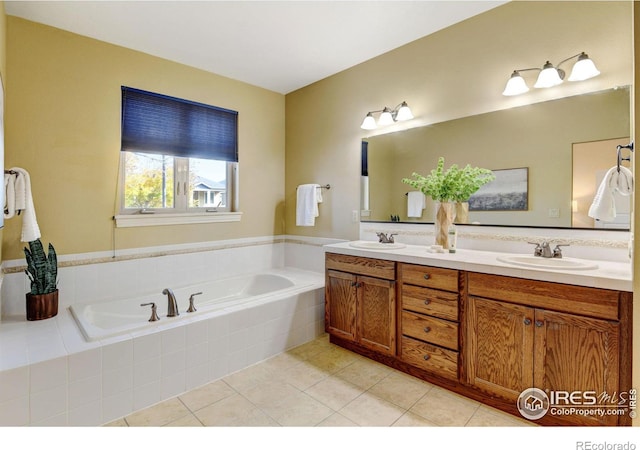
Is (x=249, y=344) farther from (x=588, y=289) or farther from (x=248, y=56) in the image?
(x=248, y=56)

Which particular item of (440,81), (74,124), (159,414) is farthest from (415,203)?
(74,124)

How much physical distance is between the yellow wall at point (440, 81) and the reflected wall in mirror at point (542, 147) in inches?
3.3

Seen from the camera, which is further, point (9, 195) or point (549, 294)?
point (9, 195)

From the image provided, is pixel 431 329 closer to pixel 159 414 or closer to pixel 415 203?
pixel 415 203

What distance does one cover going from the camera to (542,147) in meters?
2.00

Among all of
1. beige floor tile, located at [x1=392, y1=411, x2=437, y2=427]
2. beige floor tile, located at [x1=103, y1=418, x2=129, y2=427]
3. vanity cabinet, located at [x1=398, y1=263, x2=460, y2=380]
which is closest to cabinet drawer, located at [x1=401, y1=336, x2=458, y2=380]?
vanity cabinet, located at [x1=398, y1=263, x2=460, y2=380]

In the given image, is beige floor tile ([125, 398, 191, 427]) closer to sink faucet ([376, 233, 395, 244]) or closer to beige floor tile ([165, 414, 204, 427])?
beige floor tile ([165, 414, 204, 427])

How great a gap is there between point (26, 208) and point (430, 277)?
2.62 metres

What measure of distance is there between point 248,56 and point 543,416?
10.8 feet

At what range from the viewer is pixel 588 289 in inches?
57.1

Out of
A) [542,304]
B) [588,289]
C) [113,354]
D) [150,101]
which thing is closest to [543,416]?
[542,304]

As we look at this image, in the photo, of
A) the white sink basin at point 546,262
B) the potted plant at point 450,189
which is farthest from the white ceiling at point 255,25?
the white sink basin at point 546,262

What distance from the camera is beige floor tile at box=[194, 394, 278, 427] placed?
1.71m

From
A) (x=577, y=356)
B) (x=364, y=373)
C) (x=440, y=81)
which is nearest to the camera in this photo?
(x=577, y=356)
